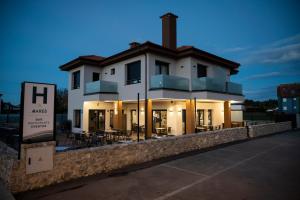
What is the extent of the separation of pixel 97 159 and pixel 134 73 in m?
10.3

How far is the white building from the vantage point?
1427 cm

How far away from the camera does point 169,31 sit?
16.8m

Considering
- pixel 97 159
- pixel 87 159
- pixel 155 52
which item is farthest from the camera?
pixel 155 52

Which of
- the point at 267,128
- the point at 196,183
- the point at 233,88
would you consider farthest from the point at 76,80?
the point at 267,128

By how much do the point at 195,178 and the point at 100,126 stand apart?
46.7ft

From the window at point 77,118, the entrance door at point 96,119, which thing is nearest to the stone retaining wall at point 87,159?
the entrance door at point 96,119

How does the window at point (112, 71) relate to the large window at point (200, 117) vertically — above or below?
above

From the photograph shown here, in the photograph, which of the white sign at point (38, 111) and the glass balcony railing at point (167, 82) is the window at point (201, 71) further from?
the white sign at point (38, 111)

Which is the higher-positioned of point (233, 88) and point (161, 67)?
point (161, 67)

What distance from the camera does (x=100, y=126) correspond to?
1888 centimetres

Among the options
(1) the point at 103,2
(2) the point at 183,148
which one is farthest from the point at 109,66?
(1) the point at 103,2

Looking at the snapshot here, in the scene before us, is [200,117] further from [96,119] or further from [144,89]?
[96,119]

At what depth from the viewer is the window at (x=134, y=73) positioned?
50.8 feet

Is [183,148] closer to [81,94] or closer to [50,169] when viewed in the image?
[50,169]
